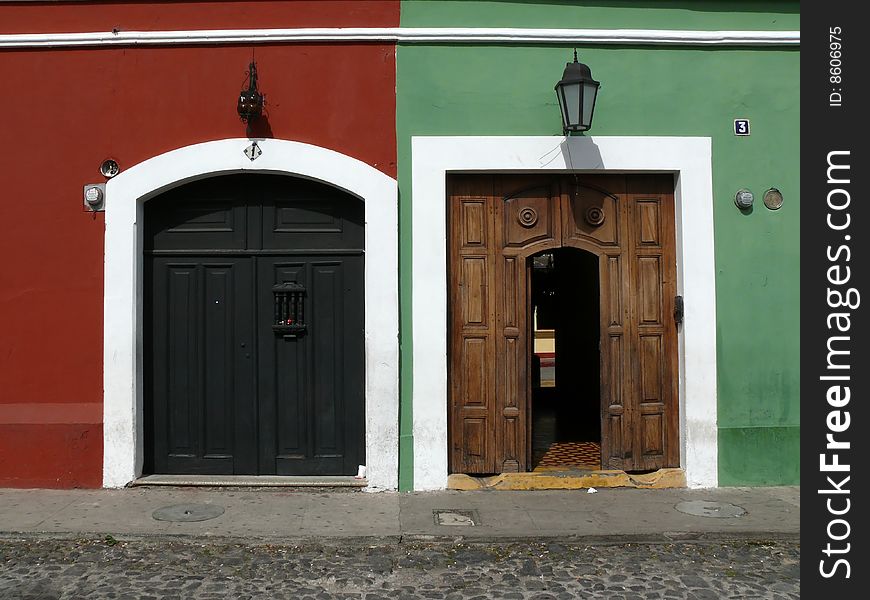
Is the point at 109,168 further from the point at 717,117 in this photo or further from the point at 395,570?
the point at 717,117

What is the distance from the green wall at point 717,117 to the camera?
6.89 m

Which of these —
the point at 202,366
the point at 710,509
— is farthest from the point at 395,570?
the point at 202,366

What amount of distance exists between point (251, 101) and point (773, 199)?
491cm

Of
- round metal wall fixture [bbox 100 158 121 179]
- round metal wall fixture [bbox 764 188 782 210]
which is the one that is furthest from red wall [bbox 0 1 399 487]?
round metal wall fixture [bbox 764 188 782 210]

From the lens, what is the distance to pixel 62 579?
4.71 m

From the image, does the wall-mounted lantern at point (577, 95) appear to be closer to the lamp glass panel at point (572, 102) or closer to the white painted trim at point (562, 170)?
the lamp glass panel at point (572, 102)

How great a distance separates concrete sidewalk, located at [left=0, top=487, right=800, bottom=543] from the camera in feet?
18.3

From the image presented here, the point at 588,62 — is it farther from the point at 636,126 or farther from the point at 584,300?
the point at 584,300

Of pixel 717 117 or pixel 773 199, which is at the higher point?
pixel 717 117

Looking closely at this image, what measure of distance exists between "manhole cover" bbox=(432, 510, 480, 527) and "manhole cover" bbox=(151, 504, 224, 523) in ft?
5.84

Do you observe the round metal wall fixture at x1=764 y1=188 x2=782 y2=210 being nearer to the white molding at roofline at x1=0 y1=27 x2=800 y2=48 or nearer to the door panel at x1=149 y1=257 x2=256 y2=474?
the white molding at roofline at x1=0 y1=27 x2=800 y2=48

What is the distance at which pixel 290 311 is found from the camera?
23.1ft

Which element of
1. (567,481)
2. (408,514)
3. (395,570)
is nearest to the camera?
(395,570)
